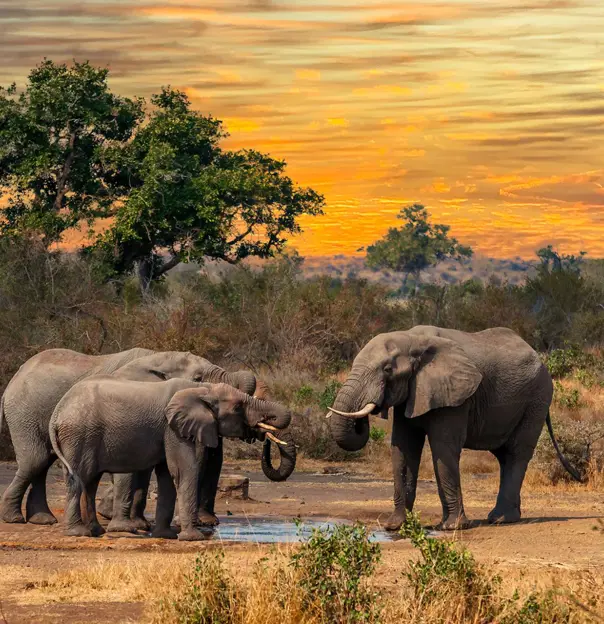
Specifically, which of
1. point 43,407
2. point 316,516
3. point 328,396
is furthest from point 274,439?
point 328,396

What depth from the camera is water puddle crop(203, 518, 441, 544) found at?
14.7 meters

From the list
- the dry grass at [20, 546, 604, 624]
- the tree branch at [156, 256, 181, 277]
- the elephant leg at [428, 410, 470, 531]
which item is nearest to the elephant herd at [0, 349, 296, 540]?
the elephant leg at [428, 410, 470, 531]

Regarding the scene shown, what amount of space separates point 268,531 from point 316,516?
1.64 meters

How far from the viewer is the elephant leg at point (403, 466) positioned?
51.2ft

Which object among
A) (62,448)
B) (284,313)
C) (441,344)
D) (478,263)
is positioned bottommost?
(478,263)

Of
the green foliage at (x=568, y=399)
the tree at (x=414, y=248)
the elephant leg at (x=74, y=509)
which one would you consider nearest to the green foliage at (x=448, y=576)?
the elephant leg at (x=74, y=509)

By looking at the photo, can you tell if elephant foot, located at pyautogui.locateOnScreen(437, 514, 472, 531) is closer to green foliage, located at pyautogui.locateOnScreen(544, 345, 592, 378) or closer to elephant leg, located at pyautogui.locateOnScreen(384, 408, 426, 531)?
elephant leg, located at pyautogui.locateOnScreen(384, 408, 426, 531)

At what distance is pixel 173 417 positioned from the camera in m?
14.5

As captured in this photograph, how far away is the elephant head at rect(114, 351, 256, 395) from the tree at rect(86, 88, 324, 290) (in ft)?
86.5

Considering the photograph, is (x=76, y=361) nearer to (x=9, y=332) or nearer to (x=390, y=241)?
(x=9, y=332)

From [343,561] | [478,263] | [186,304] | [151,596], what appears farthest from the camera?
[478,263]

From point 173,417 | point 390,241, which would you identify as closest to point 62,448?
point 173,417

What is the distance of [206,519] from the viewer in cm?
1603

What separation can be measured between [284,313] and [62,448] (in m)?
24.3
